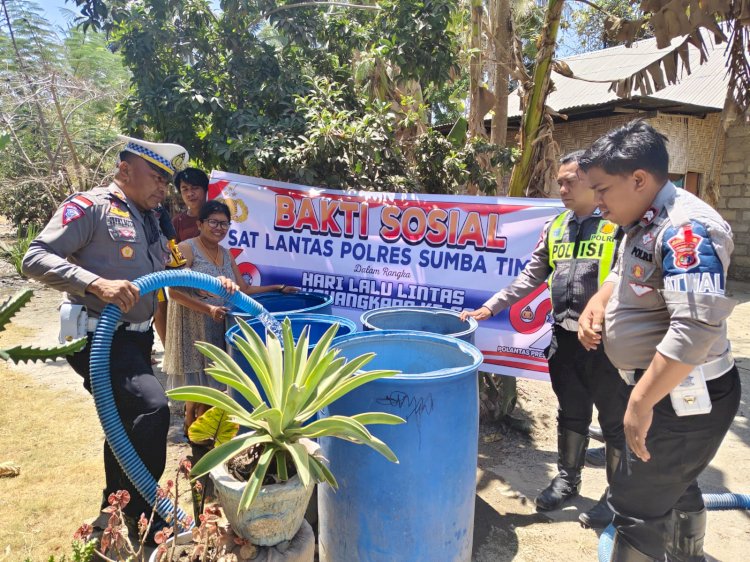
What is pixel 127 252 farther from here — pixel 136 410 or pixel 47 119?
pixel 47 119

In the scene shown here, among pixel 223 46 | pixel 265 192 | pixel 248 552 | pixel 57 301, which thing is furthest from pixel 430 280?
pixel 57 301

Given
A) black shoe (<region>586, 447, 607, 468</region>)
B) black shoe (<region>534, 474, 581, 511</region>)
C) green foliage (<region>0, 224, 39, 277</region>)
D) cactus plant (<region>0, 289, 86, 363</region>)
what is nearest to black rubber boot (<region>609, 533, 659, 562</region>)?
black shoe (<region>534, 474, 581, 511</region>)

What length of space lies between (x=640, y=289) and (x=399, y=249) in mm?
2159

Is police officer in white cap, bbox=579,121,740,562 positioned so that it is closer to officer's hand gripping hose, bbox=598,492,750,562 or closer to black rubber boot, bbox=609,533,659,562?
black rubber boot, bbox=609,533,659,562

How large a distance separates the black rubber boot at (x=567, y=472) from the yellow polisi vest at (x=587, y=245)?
0.97 metres

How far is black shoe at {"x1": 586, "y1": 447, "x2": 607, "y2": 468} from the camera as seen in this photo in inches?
136

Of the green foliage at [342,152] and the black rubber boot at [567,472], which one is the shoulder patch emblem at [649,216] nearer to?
Answer: the black rubber boot at [567,472]

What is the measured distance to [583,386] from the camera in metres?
2.89

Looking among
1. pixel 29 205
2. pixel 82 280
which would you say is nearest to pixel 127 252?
pixel 82 280

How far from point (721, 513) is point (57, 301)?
30.2 feet

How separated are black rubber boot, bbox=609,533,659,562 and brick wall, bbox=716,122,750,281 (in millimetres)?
9745

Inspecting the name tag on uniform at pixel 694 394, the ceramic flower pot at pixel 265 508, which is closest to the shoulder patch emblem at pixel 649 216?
the name tag on uniform at pixel 694 394

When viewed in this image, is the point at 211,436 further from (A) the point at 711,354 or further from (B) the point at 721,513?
(B) the point at 721,513

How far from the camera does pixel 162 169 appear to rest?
2.54 meters
